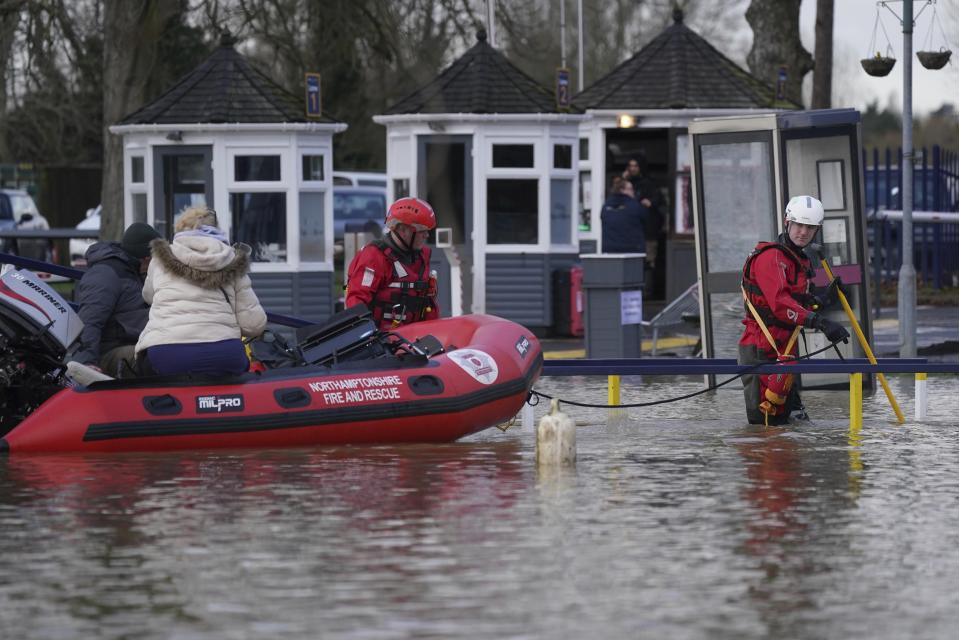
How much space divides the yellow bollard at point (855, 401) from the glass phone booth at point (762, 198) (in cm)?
290

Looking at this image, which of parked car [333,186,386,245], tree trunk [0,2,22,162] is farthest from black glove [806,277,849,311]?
parked car [333,186,386,245]

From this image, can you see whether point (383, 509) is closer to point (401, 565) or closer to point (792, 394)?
point (401, 565)

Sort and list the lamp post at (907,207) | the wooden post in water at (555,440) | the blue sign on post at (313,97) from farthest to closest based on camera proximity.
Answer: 1. the blue sign on post at (313,97)
2. the lamp post at (907,207)
3. the wooden post in water at (555,440)

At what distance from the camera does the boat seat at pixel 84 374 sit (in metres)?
11.9

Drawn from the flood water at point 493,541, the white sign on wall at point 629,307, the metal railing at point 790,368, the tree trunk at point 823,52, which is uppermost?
the tree trunk at point 823,52

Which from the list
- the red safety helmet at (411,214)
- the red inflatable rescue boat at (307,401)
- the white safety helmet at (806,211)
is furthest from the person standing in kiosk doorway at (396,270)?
the white safety helmet at (806,211)

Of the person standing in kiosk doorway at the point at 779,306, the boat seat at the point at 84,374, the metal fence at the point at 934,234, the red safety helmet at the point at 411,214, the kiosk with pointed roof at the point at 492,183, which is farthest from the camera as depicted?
the metal fence at the point at 934,234

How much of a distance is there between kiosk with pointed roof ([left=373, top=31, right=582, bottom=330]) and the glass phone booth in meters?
5.79

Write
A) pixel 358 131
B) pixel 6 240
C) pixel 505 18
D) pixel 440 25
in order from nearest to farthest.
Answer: pixel 505 18 < pixel 440 25 < pixel 6 240 < pixel 358 131

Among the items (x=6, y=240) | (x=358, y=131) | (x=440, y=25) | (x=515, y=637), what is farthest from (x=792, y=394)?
(x=358, y=131)

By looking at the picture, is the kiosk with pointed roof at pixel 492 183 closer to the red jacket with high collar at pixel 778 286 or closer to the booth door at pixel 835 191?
the booth door at pixel 835 191

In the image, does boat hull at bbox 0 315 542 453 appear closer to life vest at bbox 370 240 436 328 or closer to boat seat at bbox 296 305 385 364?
boat seat at bbox 296 305 385 364

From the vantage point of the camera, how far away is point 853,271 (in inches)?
645

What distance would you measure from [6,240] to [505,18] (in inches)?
414
